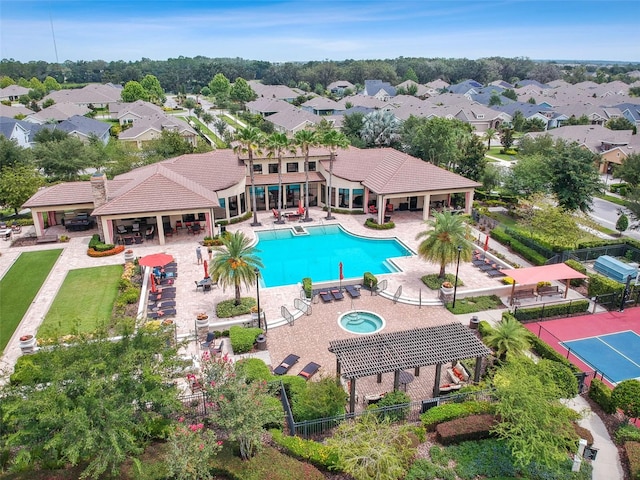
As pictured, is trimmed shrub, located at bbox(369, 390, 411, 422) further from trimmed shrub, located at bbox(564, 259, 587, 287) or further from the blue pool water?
trimmed shrub, located at bbox(564, 259, 587, 287)

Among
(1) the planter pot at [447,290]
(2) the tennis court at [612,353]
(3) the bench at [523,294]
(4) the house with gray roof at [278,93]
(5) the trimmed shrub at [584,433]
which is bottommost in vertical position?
(2) the tennis court at [612,353]

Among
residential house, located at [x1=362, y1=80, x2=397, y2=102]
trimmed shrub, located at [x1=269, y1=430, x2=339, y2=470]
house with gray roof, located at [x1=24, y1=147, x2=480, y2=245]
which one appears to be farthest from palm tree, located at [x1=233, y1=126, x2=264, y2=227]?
residential house, located at [x1=362, y1=80, x2=397, y2=102]

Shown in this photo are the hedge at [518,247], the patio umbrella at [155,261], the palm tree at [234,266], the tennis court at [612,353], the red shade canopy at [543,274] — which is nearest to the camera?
the tennis court at [612,353]

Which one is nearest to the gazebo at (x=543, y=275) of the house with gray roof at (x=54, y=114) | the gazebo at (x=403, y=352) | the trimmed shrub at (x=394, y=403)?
the gazebo at (x=403, y=352)

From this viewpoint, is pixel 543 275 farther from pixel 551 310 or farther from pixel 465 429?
pixel 465 429

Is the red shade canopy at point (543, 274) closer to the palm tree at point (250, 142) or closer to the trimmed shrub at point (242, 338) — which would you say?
the trimmed shrub at point (242, 338)

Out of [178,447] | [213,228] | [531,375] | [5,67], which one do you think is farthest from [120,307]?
[5,67]
